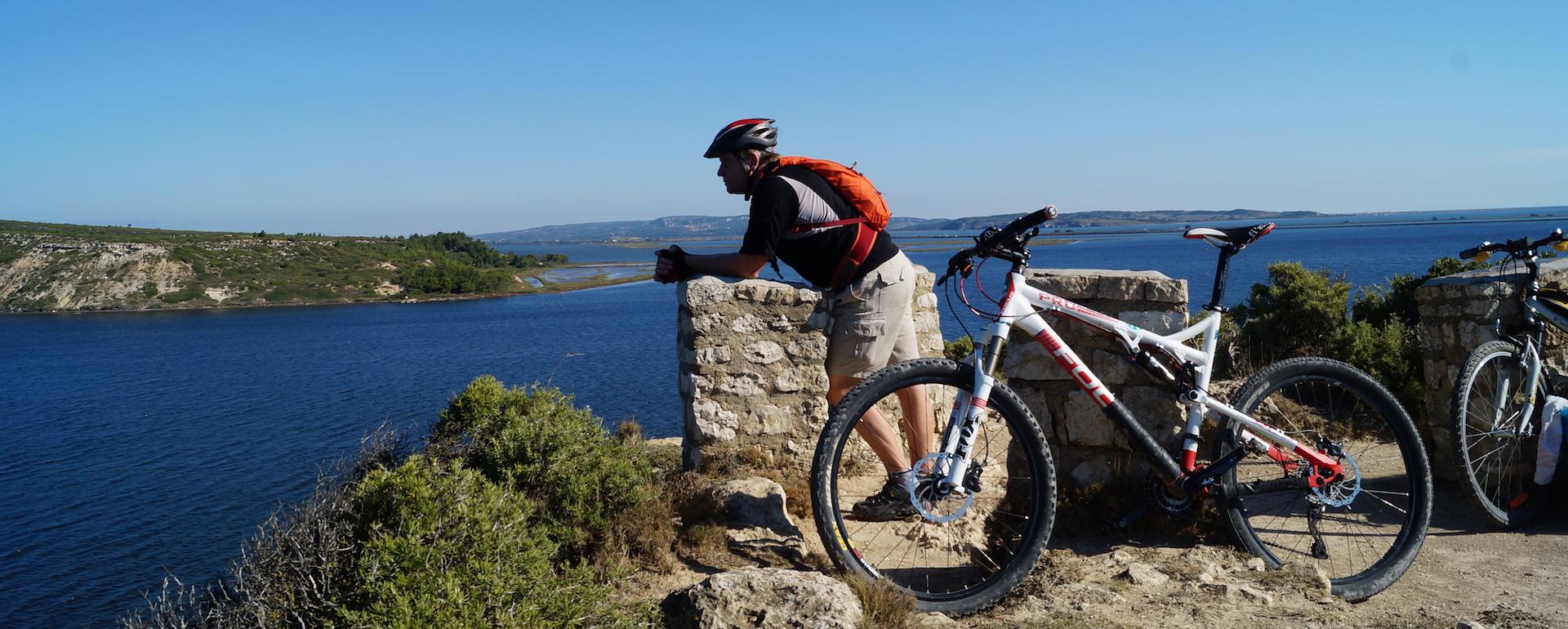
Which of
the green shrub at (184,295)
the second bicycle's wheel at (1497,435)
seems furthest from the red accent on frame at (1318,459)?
the green shrub at (184,295)

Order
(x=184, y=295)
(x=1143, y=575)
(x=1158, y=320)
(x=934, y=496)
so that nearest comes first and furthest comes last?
(x=934, y=496)
(x=1143, y=575)
(x=1158, y=320)
(x=184, y=295)

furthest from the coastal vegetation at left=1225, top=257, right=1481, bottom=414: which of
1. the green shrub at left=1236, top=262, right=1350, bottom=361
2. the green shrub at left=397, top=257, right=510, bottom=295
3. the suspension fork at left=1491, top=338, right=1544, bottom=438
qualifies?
the green shrub at left=397, top=257, right=510, bottom=295

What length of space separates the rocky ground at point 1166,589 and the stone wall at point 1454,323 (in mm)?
860

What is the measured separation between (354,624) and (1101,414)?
11.0 feet

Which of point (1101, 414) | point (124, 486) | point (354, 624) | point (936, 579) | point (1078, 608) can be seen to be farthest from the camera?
point (124, 486)

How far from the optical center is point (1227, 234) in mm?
4000

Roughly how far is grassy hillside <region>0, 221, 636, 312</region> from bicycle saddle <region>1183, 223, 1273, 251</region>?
74039 mm

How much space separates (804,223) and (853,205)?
266 millimetres

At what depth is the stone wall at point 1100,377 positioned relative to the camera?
4.48 meters

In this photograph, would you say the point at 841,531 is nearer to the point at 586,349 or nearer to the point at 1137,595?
the point at 1137,595

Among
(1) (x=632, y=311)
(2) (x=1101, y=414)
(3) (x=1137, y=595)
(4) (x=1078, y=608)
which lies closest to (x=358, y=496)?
(4) (x=1078, y=608)

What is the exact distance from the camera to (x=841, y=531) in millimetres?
3631

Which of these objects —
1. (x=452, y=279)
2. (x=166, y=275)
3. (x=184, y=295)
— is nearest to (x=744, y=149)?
(x=184, y=295)

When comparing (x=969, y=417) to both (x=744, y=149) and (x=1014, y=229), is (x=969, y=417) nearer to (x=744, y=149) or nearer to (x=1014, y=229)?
(x=1014, y=229)
